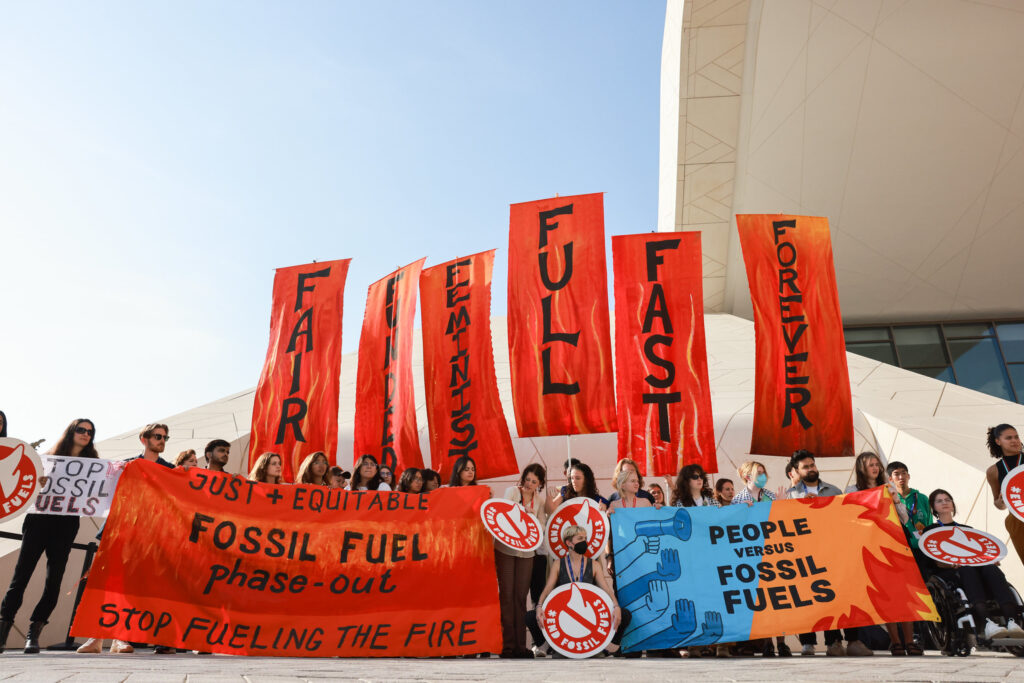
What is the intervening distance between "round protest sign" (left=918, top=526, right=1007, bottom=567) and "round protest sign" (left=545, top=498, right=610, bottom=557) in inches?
103

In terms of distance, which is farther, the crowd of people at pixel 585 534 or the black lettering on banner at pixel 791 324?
the black lettering on banner at pixel 791 324

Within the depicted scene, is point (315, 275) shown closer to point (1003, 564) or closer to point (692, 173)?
point (1003, 564)

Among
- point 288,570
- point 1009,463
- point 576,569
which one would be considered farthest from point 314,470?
point 1009,463

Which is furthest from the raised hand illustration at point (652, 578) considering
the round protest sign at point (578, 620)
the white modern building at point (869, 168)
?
the white modern building at point (869, 168)

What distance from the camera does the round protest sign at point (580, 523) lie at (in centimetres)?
554

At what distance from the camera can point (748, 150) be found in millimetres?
18438

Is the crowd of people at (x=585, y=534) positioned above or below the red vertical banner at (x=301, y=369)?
below

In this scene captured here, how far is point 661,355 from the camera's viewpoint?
8508 millimetres

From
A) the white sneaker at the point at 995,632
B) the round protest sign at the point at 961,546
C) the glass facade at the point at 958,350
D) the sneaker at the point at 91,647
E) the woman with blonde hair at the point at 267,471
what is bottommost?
the sneaker at the point at 91,647

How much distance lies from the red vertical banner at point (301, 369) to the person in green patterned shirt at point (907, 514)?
6711 mm

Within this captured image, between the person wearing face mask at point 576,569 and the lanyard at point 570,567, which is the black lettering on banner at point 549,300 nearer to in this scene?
the person wearing face mask at point 576,569

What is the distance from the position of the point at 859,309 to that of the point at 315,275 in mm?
15059

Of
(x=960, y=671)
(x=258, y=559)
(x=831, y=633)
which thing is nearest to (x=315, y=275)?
(x=258, y=559)

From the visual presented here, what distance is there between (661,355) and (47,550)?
21.6 ft
